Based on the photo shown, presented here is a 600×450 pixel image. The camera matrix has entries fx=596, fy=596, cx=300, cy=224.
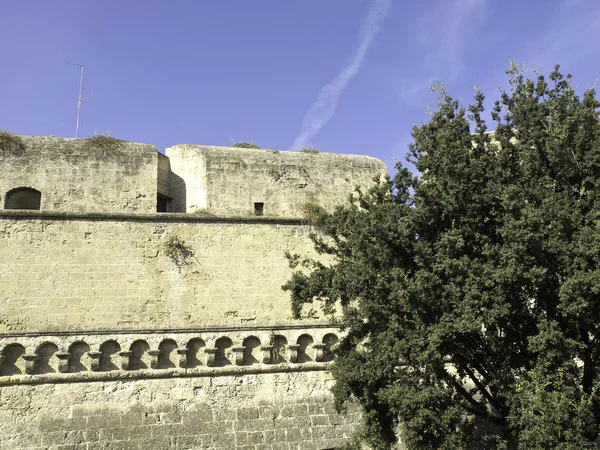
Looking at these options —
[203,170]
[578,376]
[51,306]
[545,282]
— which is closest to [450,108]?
[545,282]

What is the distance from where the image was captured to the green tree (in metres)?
8.16

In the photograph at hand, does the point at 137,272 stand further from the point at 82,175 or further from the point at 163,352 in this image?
the point at 82,175

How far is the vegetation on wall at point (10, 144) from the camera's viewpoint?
14.2 metres

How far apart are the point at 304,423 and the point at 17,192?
28.8 feet

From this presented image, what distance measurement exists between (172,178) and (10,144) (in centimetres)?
393

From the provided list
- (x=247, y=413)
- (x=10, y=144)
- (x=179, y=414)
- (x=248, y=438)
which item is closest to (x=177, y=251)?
(x=179, y=414)

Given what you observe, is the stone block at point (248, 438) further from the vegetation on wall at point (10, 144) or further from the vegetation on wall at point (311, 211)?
the vegetation on wall at point (10, 144)

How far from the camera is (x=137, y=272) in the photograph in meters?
12.7

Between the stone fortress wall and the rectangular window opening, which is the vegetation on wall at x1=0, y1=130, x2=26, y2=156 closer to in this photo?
the stone fortress wall

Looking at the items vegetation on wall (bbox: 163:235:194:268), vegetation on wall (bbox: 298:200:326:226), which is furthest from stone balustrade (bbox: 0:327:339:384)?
vegetation on wall (bbox: 298:200:326:226)

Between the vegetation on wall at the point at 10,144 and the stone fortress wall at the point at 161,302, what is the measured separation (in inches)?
5.4

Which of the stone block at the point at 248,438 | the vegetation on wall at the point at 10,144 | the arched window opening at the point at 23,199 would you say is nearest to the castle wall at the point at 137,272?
the arched window opening at the point at 23,199

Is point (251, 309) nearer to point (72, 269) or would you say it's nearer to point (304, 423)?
point (304, 423)

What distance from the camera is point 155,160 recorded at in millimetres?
15109
